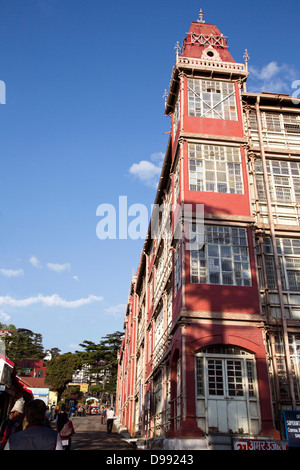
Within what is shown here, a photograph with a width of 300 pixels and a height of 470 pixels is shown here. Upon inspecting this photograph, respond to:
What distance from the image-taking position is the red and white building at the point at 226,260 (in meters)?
15.8

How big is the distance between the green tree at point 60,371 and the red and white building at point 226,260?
43.3 meters

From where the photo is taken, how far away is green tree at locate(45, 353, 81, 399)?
6475cm

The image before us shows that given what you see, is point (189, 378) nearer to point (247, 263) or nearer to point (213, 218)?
point (247, 263)

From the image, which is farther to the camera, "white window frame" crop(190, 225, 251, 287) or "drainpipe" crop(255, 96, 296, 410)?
"white window frame" crop(190, 225, 251, 287)

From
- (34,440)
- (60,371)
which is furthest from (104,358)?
(34,440)

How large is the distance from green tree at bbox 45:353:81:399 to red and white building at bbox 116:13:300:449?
142ft

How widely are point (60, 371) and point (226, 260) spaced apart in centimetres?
5418

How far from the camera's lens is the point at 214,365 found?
53.3 feet

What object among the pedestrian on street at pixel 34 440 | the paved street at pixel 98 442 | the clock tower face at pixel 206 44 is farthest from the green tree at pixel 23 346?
the pedestrian on street at pixel 34 440

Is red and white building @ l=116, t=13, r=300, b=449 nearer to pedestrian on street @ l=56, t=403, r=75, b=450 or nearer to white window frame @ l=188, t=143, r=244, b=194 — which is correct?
white window frame @ l=188, t=143, r=244, b=194

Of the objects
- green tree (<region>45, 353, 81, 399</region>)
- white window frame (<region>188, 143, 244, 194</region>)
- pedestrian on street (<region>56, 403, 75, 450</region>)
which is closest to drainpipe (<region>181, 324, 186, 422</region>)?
pedestrian on street (<region>56, 403, 75, 450</region>)

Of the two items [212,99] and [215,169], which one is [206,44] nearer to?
[212,99]
